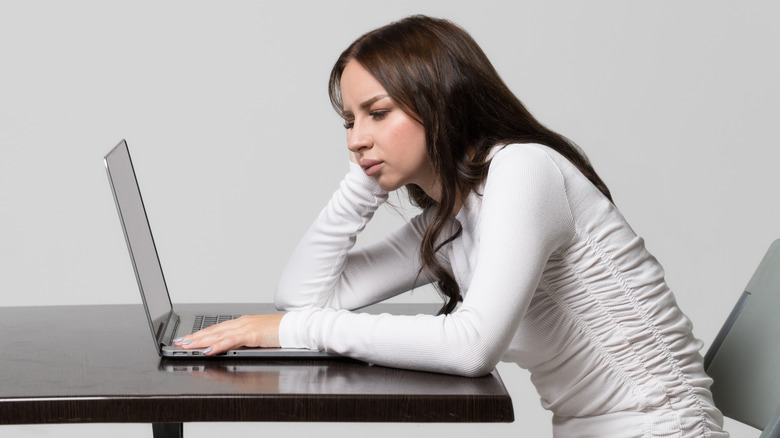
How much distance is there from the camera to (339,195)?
1.92 meters

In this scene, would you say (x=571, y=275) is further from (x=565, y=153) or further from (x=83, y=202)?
(x=83, y=202)

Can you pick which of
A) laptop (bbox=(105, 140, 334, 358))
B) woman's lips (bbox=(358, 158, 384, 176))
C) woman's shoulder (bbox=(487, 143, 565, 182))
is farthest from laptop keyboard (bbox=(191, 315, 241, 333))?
woman's shoulder (bbox=(487, 143, 565, 182))

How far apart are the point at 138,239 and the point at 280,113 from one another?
67.3 inches

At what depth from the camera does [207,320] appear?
6.08ft

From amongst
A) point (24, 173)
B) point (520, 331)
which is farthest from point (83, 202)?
point (520, 331)

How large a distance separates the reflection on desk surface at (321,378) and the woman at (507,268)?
0.09 ft

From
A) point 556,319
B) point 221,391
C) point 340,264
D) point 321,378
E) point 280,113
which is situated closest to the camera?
point 221,391

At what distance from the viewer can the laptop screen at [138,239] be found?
1.55 m

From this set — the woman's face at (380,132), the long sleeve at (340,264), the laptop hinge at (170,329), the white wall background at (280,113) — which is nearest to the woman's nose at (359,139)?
the woman's face at (380,132)

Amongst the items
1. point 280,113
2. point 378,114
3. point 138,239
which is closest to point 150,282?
point 138,239

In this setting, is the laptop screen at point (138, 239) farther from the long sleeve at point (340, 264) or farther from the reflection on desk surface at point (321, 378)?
the long sleeve at point (340, 264)

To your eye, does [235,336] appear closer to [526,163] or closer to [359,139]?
[359,139]

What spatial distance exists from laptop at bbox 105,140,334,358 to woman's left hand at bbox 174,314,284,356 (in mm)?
13

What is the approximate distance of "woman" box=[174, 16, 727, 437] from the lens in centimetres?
146
